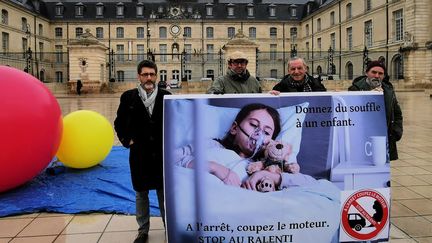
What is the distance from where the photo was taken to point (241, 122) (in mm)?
3422

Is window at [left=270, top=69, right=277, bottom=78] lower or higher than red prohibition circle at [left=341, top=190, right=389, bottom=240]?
higher

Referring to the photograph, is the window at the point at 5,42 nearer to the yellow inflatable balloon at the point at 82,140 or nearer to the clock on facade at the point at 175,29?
the clock on facade at the point at 175,29

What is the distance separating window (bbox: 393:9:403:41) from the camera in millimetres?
38656

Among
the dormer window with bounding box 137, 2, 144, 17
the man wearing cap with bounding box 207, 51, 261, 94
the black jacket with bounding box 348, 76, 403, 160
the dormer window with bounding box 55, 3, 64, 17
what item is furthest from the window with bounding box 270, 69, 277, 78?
the man wearing cap with bounding box 207, 51, 261, 94

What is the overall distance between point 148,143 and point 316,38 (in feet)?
190

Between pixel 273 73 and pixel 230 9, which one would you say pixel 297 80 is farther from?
pixel 230 9

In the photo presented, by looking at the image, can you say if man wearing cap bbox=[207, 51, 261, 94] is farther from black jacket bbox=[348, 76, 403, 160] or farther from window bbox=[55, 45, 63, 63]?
window bbox=[55, 45, 63, 63]

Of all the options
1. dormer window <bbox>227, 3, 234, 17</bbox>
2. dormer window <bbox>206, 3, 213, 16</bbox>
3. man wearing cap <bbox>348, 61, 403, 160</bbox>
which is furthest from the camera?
dormer window <bbox>227, 3, 234, 17</bbox>

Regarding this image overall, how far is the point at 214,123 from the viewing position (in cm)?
338

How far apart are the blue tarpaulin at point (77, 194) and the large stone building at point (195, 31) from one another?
37.8 m

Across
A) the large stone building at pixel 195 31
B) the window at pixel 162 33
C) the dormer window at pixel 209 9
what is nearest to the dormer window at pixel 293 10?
the large stone building at pixel 195 31

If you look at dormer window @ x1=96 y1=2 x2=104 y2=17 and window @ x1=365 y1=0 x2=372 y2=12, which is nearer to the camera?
window @ x1=365 y1=0 x2=372 y2=12

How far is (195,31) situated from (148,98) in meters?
59.5

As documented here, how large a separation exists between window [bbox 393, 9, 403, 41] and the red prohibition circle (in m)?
39.3
